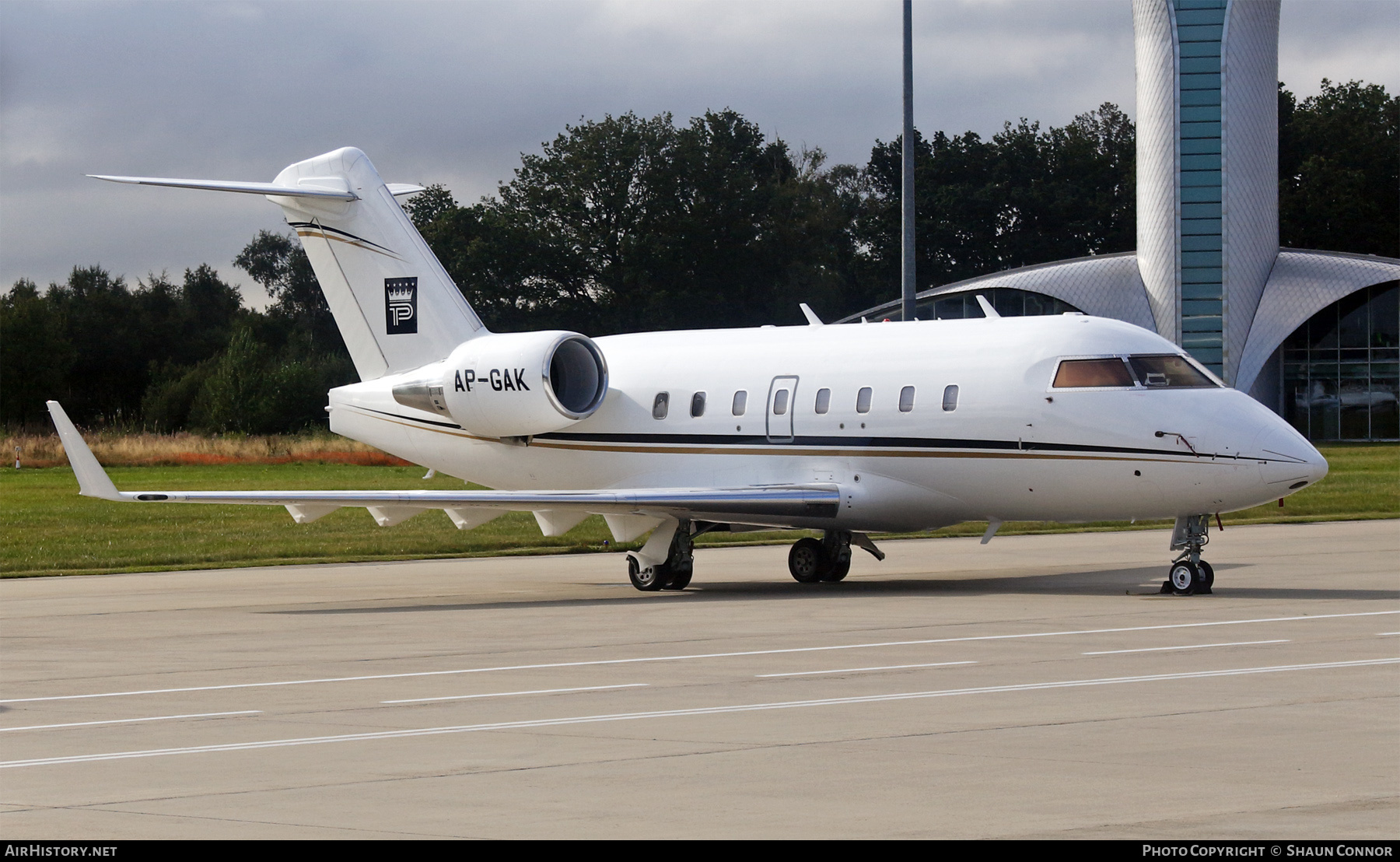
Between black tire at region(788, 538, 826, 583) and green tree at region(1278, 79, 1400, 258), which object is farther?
green tree at region(1278, 79, 1400, 258)

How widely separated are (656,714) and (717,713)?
0.41 m

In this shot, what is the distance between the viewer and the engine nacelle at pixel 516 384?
22.9 meters

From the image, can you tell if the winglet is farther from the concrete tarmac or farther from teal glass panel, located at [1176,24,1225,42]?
teal glass panel, located at [1176,24,1225,42]

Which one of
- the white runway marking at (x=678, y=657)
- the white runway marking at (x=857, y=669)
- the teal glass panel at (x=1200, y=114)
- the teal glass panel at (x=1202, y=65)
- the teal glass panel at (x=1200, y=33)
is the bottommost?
the white runway marking at (x=678, y=657)

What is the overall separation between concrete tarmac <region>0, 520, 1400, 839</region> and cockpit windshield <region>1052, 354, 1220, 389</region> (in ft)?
8.03

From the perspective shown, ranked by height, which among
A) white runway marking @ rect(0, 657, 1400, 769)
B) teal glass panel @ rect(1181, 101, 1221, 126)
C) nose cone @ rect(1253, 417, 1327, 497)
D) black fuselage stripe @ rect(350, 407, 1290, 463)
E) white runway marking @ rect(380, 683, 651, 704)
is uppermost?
teal glass panel @ rect(1181, 101, 1221, 126)

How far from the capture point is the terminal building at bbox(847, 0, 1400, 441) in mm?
74125

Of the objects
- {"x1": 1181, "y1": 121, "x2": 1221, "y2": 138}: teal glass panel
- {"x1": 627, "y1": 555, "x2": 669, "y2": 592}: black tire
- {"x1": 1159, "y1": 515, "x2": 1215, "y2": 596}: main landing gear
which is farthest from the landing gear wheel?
{"x1": 1181, "y1": 121, "x2": 1221, "y2": 138}: teal glass panel

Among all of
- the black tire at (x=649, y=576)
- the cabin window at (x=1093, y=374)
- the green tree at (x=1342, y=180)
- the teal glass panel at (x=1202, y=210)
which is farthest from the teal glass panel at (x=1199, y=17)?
the black tire at (x=649, y=576)

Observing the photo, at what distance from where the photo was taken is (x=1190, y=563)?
762 inches

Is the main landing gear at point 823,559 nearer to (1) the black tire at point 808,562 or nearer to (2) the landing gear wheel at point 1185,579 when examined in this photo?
(1) the black tire at point 808,562

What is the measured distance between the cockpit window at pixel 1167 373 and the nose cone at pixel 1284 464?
3.79ft

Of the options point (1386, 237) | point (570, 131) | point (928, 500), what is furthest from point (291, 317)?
point (928, 500)

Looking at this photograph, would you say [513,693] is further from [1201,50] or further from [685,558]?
[1201,50]
